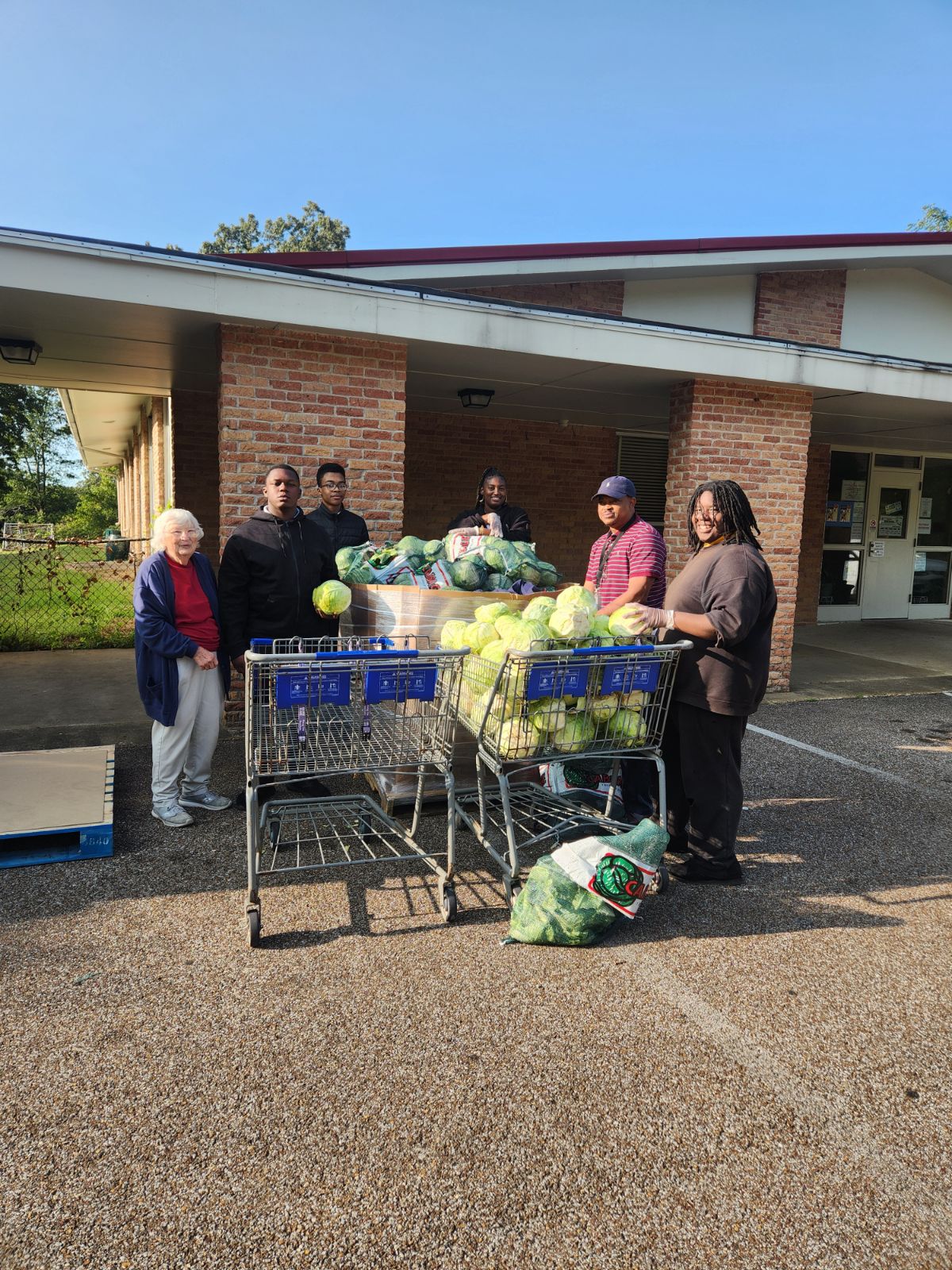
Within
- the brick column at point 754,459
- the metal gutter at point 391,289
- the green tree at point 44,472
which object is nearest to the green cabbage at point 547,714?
the metal gutter at point 391,289

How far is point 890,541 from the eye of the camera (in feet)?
44.3

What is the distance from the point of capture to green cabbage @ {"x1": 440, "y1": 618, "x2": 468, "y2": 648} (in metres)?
3.83

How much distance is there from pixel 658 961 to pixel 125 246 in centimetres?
516

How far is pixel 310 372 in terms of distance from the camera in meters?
6.12

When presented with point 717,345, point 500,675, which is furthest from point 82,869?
point 717,345

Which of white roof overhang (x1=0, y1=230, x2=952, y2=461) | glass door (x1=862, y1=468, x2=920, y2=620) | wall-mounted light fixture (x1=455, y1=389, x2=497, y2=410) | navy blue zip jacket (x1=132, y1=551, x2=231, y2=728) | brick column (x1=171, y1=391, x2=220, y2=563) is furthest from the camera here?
glass door (x1=862, y1=468, x2=920, y2=620)

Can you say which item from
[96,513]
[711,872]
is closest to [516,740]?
[711,872]

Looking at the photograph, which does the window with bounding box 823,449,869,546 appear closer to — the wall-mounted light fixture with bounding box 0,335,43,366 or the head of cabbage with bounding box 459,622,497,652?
the head of cabbage with bounding box 459,622,497,652

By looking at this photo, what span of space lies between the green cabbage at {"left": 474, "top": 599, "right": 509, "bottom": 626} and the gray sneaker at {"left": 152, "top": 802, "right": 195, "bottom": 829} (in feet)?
6.45

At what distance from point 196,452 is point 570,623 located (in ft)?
23.9

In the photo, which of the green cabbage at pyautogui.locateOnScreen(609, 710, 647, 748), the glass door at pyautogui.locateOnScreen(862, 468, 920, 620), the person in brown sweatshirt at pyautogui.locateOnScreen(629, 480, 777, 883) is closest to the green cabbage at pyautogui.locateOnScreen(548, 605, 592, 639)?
the person in brown sweatshirt at pyautogui.locateOnScreen(629, 480, 777, 883)

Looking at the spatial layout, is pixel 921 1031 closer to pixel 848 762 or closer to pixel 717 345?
pixel 848 762

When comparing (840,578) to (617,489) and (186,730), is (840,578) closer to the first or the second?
(617,489)

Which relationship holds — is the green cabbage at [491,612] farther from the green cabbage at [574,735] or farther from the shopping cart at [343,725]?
the green cabbage at [574,735]
